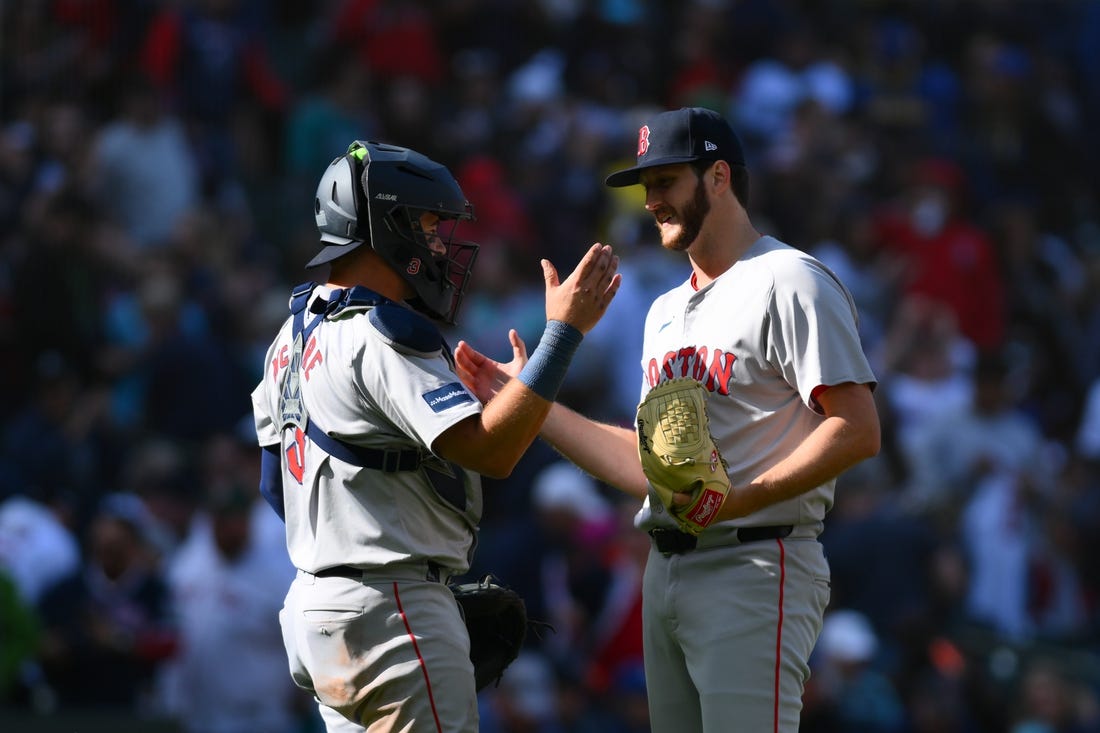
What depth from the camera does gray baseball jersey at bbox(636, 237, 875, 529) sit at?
4445 millimetres

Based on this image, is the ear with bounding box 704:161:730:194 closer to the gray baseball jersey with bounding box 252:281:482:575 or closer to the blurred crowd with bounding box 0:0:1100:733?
the gray baseball jersey with bounding box 252:281:482:575

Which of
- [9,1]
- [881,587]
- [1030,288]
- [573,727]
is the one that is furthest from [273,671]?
[1030,288]

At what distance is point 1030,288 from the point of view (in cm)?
1330

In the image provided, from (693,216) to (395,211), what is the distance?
0.84m

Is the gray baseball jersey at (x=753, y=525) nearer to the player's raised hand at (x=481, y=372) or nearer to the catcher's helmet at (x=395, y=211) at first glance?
the player's raised hand at (x=481, y=372)

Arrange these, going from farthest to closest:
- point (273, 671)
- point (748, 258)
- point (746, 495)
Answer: point (273, 671), point (748, 258), point (746, 495)

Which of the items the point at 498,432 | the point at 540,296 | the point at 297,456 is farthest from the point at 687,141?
the point at 540,296

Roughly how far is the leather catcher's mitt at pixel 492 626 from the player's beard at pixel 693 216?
1084 millimetres

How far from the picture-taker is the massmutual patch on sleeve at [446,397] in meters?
4.18

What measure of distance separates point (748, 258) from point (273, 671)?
4869 millimetres

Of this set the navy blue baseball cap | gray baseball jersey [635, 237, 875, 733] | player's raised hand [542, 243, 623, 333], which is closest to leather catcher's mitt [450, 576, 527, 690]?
gray baseball jersey [635, 237, 875, 733]

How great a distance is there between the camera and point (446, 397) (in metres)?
4.21

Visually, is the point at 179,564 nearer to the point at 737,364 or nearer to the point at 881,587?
the point at 881,587

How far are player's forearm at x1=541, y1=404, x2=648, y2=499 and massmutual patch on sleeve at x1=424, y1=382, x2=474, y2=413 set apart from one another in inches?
29.5
